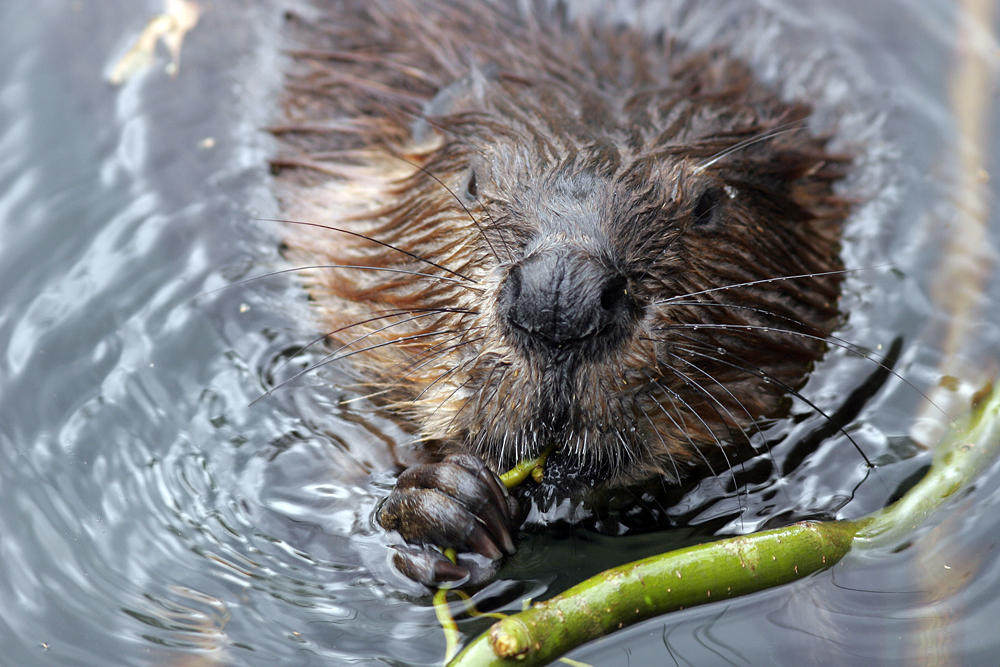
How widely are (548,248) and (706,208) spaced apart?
0.65m

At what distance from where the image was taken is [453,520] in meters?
2.35

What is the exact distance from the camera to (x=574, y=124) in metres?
2.85

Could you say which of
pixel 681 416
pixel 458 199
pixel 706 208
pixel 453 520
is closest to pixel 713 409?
pixel 681 416

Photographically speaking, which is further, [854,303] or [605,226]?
[854,303]

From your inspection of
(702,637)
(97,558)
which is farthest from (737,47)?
(97,558)

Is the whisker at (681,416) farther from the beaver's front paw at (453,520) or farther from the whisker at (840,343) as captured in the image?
the beaver's front paw at (453,520)

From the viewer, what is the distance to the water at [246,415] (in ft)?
7.94

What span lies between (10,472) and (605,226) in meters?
1.73

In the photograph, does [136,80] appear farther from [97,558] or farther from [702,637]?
[702,637]

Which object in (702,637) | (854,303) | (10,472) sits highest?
(854,303)

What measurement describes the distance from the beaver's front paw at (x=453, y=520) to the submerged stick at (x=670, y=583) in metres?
0.32

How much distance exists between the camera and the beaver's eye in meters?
2.75

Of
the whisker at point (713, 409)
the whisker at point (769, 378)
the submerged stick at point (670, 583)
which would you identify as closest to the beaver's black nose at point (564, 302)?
the whisker at point (713, 409)

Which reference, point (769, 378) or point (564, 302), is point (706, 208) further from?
point (564, 302)
